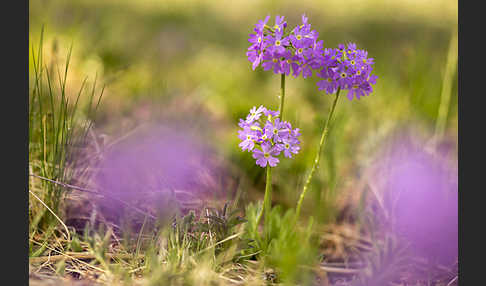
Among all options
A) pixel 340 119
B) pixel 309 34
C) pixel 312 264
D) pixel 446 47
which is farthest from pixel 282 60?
pixel 446 47

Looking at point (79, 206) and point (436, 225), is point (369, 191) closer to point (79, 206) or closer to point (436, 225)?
point (436, 225)

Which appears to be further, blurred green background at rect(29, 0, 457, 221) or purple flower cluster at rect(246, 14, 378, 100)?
blurred green background at rect(29, 0, 457, 221)

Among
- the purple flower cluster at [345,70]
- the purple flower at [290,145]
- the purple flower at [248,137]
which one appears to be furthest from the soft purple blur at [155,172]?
the purple flower cluster at [345,70]

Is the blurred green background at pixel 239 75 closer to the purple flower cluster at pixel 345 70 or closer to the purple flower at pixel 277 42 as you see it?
the purple flower cluster at pixel 345 70

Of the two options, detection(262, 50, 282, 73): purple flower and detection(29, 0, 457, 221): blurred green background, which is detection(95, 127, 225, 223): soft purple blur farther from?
detection(262, 50, 282, 73): purple flower

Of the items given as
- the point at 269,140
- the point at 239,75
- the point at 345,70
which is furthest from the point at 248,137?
the point at 239,75

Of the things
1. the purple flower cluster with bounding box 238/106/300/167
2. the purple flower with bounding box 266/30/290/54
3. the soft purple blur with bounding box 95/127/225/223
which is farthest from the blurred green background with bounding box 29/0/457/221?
the purple flower with bounding box 266/30/290/54
